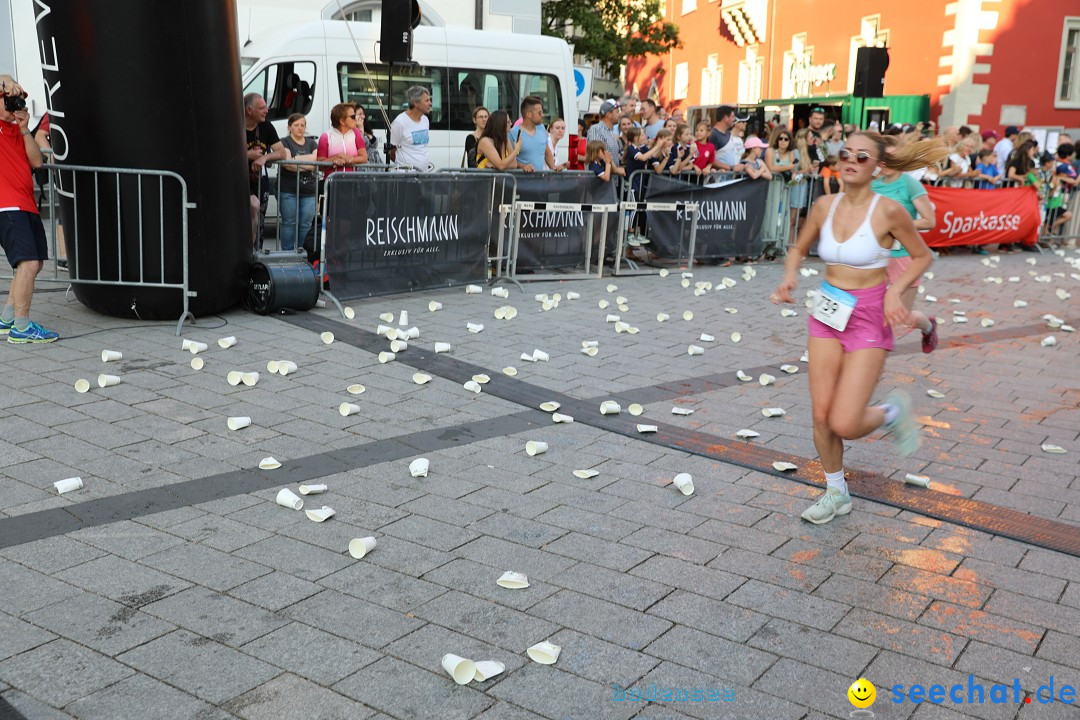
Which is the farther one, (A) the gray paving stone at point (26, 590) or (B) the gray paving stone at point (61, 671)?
(A) the gray paving stone at point (26, 590)

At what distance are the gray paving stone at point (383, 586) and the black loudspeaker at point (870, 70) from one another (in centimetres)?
1602

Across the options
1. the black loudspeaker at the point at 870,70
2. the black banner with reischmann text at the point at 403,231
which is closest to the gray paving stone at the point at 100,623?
the black banner with reischmann text at the point at 403,231

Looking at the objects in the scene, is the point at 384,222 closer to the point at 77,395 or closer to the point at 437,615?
the point at 77,395

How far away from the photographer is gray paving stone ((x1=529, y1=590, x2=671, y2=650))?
137 inches

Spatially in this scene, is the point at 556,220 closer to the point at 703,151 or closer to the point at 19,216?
the point at 703,151

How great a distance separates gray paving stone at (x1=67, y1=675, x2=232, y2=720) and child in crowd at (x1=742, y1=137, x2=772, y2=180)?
39.4ft

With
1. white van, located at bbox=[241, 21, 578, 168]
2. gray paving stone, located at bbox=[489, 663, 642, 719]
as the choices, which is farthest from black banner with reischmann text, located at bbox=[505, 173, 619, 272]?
gray paving stone, located at bbox=[489, 663, 642, 719]

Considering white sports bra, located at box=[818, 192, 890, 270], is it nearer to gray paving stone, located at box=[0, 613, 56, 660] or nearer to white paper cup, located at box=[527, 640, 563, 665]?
white paper cup, located at box=[527, 640, 563, 665]

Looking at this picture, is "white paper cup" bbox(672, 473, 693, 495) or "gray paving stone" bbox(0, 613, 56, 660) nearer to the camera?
"gray paving stone" bbox(0, 613, 56, 660)

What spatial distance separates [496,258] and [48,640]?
7879 millimetres

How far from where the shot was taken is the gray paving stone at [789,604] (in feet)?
12.0

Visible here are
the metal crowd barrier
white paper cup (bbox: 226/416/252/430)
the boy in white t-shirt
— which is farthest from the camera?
the boy in white t-shirt

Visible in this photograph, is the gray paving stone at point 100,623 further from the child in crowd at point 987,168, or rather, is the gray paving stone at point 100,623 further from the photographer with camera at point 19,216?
the child in crowd at point 987,168

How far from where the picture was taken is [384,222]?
9.47 meters
